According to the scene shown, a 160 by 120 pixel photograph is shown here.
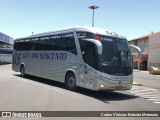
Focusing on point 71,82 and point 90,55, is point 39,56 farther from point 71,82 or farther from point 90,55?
point 90,55

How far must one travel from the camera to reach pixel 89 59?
1541 centimetres

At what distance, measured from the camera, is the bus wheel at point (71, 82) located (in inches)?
662

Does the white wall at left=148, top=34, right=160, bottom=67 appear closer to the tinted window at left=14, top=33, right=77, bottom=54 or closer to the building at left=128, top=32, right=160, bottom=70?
the building at left=128, top=32, right=160, bottom=70

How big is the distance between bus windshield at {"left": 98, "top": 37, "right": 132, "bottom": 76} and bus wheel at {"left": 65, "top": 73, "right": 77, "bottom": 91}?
2.58 m

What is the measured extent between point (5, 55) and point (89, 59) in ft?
181

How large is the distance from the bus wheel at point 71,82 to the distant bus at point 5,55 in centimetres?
5051

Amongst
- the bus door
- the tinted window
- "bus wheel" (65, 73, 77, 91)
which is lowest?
"bus wheel" (65, 73, 77, 91)

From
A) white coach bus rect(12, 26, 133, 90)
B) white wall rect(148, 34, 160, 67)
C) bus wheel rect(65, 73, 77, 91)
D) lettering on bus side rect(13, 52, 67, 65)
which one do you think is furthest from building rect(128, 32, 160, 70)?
bus wheel rect(65, 73, 77, 91)

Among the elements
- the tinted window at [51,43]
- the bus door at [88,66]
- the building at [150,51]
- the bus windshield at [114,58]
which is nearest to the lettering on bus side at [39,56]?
the tinted window at [51,43]

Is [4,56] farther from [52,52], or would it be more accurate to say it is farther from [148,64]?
[52,52]

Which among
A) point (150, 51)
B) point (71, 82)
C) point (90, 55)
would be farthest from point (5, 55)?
point (90, 55)

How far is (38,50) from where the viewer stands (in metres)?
22.1

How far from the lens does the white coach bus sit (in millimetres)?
14797

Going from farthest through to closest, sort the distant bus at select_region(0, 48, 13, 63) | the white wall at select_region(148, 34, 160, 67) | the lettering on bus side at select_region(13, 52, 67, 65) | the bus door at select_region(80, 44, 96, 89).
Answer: the distant bus at select_region(0, 48, 13, 63) < the white wall at select_region(148, 34, 160, 67) < the lettering on bus side at select_region(13, 52, 67, 65) < the bus door at select_region(80, 44, 96, 89)
